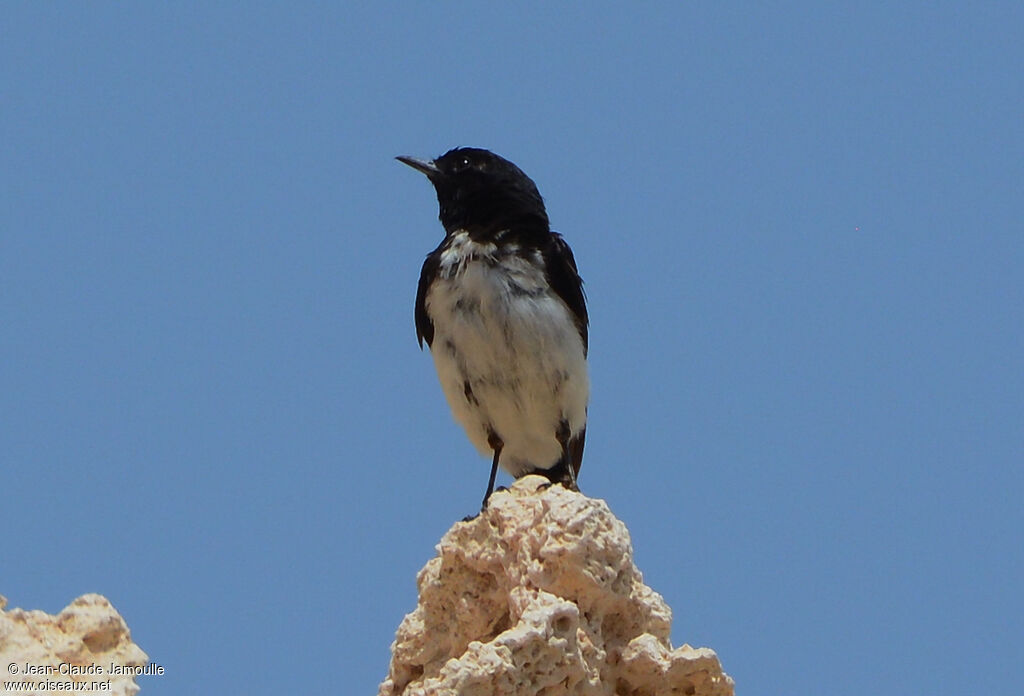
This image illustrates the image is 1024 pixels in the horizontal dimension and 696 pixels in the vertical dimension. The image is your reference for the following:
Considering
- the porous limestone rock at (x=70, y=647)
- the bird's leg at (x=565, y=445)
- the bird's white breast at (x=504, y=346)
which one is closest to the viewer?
the porous limestone rock at (x=70, y=647)

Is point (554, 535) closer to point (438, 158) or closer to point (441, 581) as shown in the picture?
point (441, 581)

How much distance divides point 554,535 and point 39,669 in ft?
8.10

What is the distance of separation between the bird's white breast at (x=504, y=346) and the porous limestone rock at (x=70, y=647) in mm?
4074

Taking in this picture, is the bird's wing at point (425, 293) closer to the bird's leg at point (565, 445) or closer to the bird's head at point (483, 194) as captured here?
the bird's head at point (483, 194)

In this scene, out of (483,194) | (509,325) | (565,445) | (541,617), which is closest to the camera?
(541,617)

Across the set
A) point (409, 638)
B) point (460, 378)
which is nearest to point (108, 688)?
point (409, 638)

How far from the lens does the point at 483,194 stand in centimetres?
1201

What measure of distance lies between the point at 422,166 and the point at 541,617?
5.99m

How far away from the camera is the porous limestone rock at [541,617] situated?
742 centimetres

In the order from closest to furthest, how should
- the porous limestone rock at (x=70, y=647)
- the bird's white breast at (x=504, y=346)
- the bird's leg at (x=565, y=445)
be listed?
1. the porous limestone rock at (x=70, y=647)
2. the bird's white breast at (x=504, y=346)
3. the bird's leg at (x=565, y=445)

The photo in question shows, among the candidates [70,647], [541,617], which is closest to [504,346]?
[541,617]

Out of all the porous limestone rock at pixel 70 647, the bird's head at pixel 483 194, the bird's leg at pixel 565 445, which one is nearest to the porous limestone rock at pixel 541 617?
the porous limestone rock at pixel 70 647

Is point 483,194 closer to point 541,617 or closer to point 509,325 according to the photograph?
point 509,325

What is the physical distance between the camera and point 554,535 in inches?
310
